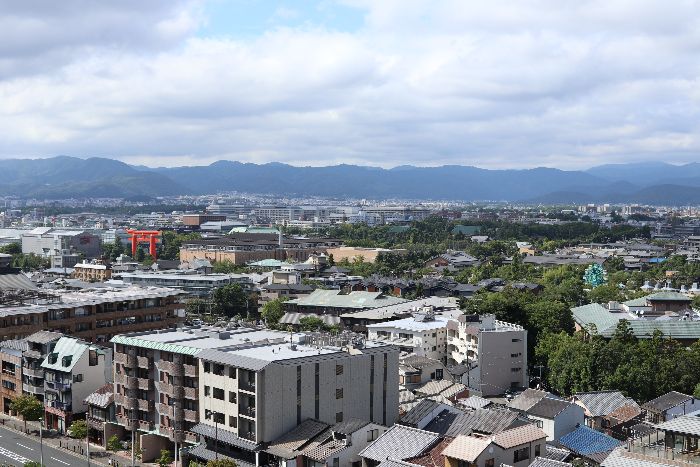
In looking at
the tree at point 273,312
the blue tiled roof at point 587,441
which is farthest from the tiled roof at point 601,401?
the tree at point 273,312

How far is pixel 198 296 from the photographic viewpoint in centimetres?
5794

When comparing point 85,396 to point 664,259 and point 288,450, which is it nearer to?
point 288,450

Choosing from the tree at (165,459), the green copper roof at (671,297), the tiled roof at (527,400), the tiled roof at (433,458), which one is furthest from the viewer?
the green copper roof at (671,297)

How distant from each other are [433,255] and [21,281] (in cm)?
5497

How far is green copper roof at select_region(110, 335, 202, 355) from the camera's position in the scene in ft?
83.0

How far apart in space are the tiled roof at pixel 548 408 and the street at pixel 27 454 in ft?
45.3

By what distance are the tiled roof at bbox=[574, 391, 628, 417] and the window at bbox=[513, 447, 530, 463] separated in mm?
6239

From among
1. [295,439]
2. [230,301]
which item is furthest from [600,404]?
[230,301]

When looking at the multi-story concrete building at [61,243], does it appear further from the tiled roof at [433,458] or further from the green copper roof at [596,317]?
the tiled roof at [433,458]

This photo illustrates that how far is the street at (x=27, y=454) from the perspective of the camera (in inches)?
999

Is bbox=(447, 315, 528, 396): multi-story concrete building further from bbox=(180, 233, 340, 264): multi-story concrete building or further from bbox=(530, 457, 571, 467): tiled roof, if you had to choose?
bbox=(180, 233, 340, 264): multi-story concrete building

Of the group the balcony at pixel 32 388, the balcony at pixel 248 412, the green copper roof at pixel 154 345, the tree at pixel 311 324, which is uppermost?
the green copper roof at pixel 154 345

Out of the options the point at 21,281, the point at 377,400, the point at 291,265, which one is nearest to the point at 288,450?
the point at 377,400

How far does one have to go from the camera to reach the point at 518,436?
22047 mm
